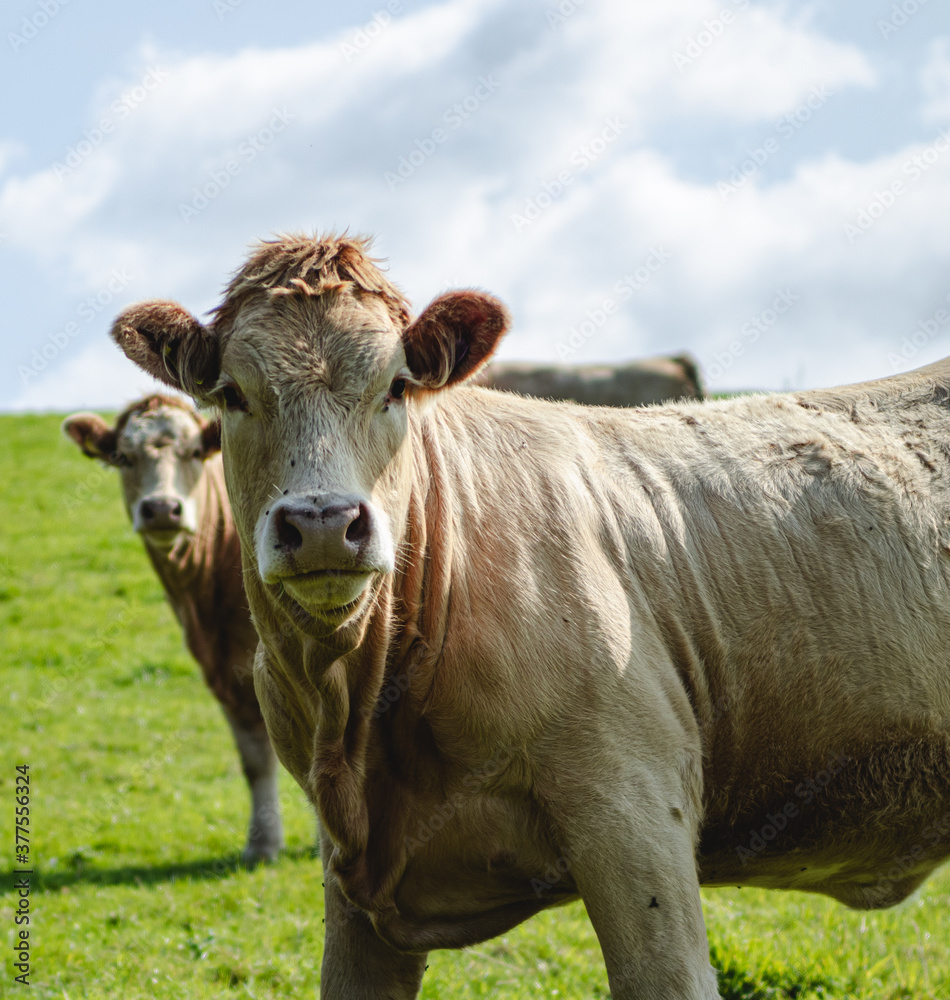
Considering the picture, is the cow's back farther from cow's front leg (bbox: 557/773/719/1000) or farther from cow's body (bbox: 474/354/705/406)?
cow's body (bbox: 474/354/705/406)

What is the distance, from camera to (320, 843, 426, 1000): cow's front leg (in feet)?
12.7

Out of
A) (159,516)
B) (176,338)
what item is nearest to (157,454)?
(159,516)

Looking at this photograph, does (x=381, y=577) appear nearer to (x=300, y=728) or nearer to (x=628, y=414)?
(x=300, y=728)

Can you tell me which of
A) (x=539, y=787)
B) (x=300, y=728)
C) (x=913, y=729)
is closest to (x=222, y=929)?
(x=300, y=728)

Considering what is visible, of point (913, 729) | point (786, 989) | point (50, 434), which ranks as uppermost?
point (50, 434)

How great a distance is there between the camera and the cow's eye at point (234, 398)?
348 centimetres

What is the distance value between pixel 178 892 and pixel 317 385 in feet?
16.1

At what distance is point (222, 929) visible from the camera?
6285mm

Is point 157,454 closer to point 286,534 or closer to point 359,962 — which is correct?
point 359,962

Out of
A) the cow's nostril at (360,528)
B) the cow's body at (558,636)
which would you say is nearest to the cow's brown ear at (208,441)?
Answer: the cow's body at (558,636)

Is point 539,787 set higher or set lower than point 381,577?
lower

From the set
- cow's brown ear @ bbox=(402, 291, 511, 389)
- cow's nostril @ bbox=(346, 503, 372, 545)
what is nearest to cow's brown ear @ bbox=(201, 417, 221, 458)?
cow's brown ear @ bbox=(402, 291, 511, 389)

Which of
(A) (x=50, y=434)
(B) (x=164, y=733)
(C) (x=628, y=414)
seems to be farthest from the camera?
(A) (x=50, y=434)

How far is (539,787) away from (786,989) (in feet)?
8.16
